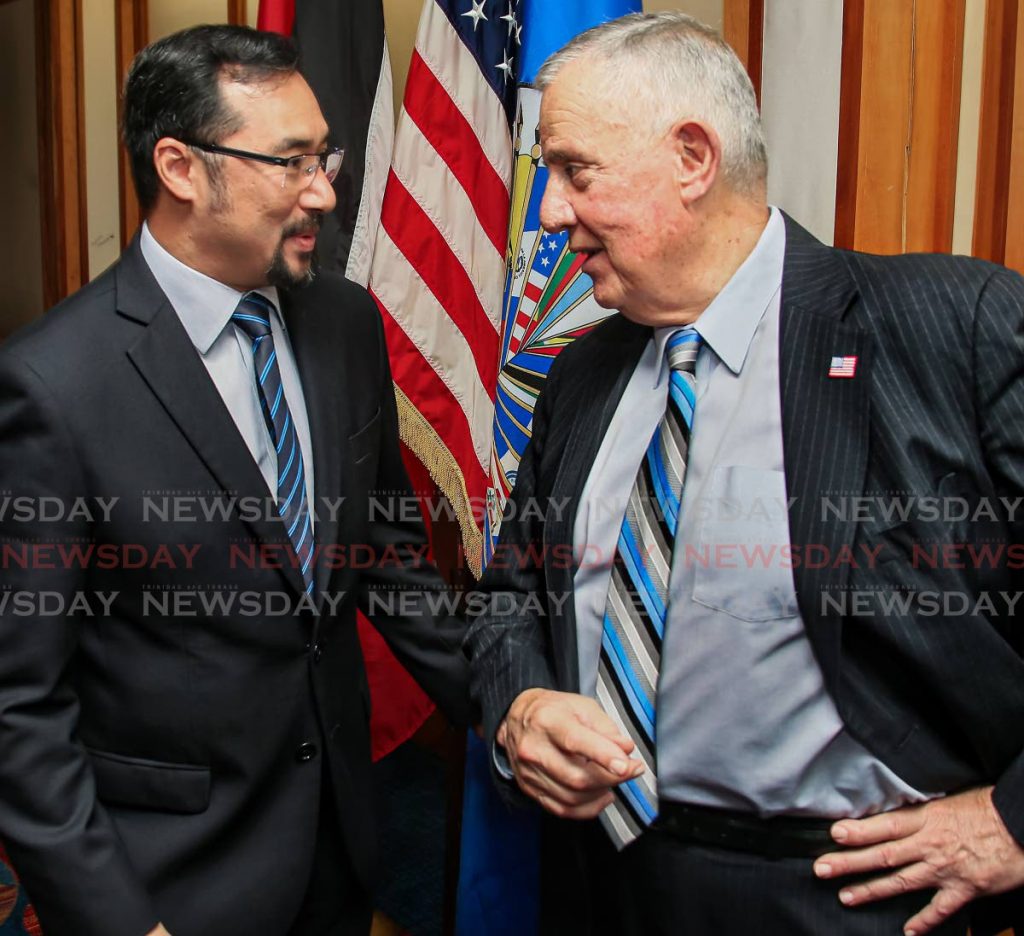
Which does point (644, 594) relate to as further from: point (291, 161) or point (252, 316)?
point (291, 161)

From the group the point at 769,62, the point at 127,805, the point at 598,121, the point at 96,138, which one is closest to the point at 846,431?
the point at 598,121

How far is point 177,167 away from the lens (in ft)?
5.14

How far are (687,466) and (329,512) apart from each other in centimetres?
58

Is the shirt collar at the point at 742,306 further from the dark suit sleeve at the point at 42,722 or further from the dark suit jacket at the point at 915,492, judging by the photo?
the dark suit sleeve at the point at 42,722

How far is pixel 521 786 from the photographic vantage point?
Answer: 1348 millimetres

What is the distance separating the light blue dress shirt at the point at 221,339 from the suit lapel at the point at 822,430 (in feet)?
2.46

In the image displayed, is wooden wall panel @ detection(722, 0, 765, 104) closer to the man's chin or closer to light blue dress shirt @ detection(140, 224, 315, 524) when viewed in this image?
the man's chin

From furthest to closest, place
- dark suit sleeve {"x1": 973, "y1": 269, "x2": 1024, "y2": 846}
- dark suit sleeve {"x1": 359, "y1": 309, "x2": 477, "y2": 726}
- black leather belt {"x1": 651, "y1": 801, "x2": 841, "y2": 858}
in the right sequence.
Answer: dark suit sleeve {"x1": 359, "y1": 309, "x2": 477, "y2": 726}, black leather belt {"x1": 651, "y1": 801, "x2": 841, "y2": 858}, dark suit sleeve {"x1": 973, "y1": 269, "x2": 1024, "y2": 846}

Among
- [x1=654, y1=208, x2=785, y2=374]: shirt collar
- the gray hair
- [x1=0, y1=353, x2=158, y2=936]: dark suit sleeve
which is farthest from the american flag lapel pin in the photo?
[x1=0, y1=353, x2=158, y2=936]: dark suit sleeve

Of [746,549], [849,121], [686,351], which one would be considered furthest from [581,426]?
[849,121]

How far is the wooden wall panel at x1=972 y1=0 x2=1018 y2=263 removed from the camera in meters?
1.82

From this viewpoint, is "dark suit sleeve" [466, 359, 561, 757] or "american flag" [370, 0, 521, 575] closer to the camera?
"dark suit sleeve" [466, 359, 561, 757]

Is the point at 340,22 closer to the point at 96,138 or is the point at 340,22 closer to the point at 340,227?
the point at 340,227

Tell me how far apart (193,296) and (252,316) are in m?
0.09
